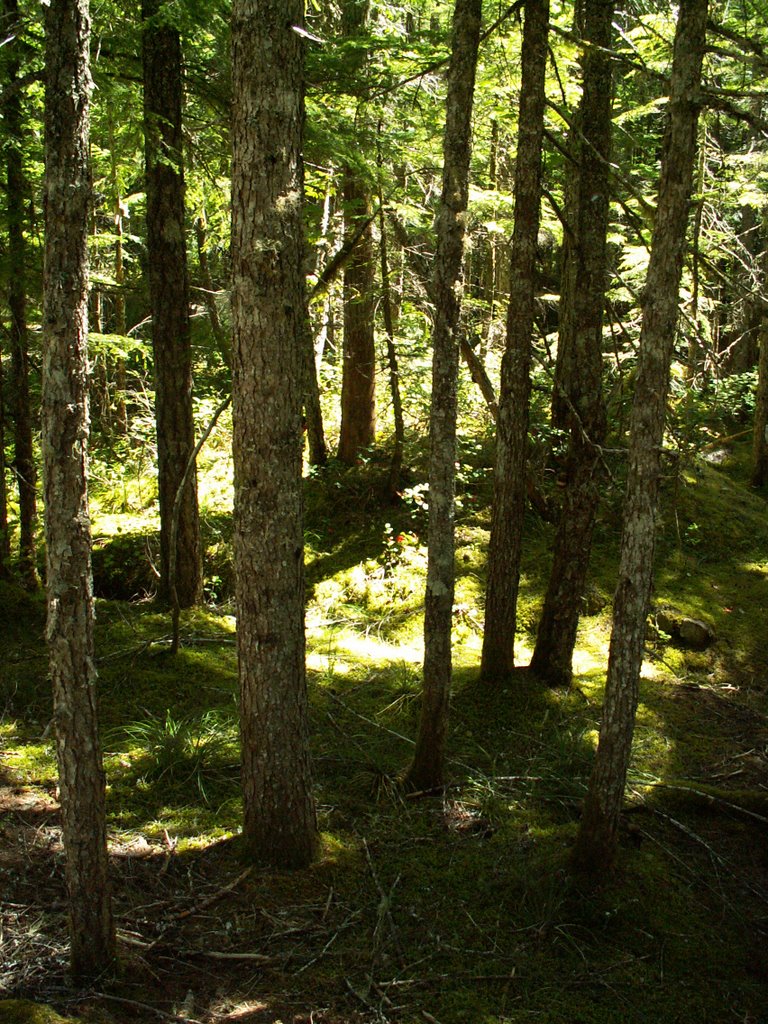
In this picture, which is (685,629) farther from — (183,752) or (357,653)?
(183,752)

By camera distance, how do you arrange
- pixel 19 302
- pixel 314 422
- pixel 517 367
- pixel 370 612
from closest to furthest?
1. pixel 517 367
2. pixel 19 302
3. pixel 370 612
4. pixel 314 422

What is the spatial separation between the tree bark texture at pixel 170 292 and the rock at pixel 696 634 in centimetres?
589

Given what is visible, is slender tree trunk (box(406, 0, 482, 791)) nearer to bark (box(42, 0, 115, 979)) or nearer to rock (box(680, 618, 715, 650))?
bark (box(42, 0, 115, 979))

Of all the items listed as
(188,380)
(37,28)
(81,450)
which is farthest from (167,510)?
(81,450)

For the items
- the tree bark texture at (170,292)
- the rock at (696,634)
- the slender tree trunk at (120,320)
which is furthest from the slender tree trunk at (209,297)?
the rock at (696,634)

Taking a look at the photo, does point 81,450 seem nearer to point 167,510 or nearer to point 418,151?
point 167,510

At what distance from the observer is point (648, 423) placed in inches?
178

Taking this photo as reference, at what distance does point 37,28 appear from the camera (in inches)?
291

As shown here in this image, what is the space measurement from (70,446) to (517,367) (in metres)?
4.83

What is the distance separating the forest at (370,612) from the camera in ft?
13.3

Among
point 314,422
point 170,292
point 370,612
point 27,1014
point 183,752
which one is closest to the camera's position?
point 27,1014

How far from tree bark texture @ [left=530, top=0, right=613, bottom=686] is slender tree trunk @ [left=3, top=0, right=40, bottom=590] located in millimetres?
5337

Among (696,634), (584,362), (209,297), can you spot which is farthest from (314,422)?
(696,634)

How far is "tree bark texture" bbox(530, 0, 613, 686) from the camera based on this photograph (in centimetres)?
722
